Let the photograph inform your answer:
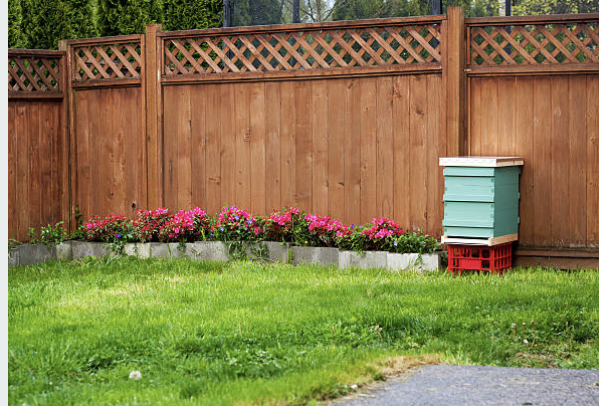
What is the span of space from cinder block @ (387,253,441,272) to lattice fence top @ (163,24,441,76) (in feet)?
6.35

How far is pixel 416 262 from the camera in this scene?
8.27m

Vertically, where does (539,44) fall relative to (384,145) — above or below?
above

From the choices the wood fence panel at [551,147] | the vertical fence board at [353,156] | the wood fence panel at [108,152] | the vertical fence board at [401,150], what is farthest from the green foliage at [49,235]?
the wood fence panel at [551,147]

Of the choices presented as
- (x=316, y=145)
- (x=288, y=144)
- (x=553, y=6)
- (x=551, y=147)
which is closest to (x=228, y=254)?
(x=288, y=144)

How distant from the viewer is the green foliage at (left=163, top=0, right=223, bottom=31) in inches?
420

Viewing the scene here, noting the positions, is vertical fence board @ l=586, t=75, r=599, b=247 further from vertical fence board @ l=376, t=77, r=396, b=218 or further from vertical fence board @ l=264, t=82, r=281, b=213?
vertical fence board @ l=264, t=82, r=281, b=213

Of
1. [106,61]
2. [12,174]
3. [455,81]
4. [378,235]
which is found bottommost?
[378,235]

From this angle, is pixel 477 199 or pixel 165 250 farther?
pixel 165 250

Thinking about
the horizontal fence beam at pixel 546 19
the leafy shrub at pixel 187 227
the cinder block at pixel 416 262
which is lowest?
the cinder block at pixel 416 262

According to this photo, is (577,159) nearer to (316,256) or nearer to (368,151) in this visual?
(368,151)

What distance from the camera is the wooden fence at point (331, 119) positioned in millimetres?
8320

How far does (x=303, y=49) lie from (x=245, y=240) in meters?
2.11

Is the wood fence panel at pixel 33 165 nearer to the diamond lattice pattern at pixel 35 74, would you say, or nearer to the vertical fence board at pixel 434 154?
the diamond lattice pattern at pixel 35 74

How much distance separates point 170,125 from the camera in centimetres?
973
